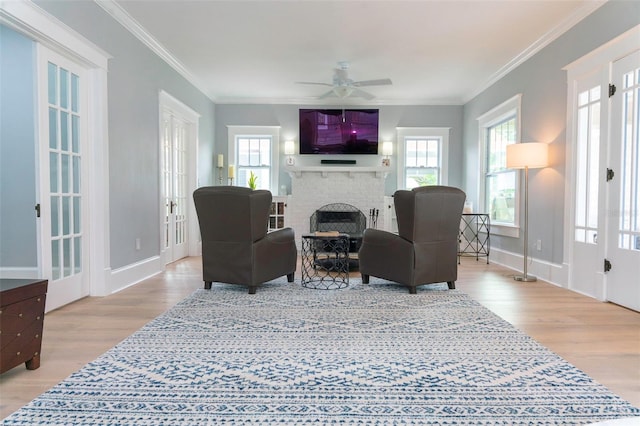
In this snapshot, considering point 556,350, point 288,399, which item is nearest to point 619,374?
point 556,350

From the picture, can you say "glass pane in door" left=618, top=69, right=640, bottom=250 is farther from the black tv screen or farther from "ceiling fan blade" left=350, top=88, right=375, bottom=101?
the black tv screen

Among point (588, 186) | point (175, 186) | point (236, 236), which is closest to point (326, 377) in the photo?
point (236, 236)

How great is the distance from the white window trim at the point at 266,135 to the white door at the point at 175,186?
3.68 ft

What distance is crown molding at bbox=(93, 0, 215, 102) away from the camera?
3.52m

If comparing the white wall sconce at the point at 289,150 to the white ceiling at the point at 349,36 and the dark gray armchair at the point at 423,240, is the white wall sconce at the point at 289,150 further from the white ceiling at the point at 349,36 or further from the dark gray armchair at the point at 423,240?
the dark gray armchair at the point at 423,240

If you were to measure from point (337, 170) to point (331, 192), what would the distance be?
1.34 feet

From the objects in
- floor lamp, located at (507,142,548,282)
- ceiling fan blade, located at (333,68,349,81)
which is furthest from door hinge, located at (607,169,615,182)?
ceiling fan blade, located at (333,68,349,81)

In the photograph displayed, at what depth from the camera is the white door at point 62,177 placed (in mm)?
2898

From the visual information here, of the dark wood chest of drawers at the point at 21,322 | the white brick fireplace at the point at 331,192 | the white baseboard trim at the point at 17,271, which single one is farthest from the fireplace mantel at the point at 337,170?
the dark wood chest of drawers at the point at 21,322

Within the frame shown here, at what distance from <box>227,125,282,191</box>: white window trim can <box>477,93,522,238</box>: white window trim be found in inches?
138

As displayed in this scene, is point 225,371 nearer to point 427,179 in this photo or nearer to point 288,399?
point 288,399

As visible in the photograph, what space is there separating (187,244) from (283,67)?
10.3ft

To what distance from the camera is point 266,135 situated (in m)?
6.99

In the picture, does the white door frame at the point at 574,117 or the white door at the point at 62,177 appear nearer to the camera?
the white door at the point at 62,177
